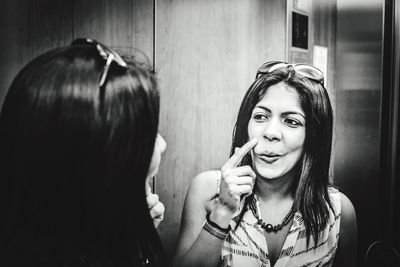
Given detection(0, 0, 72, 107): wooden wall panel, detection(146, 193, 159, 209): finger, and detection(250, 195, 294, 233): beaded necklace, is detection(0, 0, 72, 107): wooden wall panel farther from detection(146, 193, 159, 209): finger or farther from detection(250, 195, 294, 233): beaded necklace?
detection(250, 195, 294, 233): beaded necklace

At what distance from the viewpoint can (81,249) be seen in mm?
856

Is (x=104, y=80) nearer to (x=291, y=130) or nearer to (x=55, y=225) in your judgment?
(x=55, y=225)

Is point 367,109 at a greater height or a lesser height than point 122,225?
greater

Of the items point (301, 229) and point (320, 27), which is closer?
point (301, 229)

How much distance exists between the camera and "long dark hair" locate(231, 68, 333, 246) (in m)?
1.31

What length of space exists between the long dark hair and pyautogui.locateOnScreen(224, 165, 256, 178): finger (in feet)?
0.29

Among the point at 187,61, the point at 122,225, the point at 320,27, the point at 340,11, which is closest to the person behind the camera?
the point at 122,225

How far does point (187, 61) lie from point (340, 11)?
2.65ft

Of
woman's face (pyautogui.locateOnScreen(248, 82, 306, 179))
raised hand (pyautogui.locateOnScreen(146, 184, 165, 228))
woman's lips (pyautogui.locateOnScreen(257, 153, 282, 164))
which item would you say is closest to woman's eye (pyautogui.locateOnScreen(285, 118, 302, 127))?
woman's face (pyautogui.locateOnScreen(248, 82, 306, 179))

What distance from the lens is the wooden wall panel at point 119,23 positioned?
4.09ft

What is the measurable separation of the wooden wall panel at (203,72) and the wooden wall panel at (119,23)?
2.3 inches

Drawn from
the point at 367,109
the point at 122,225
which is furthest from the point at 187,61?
the point at 367,109

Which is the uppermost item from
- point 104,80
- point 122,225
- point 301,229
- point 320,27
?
point 320,27

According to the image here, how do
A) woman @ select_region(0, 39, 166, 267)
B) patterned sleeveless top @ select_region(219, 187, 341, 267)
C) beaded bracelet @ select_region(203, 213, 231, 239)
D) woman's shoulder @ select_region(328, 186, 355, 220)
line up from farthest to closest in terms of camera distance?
woman's shoulder @ select_region(328, 186, 355, 220), patterned sleeveless top @ select_region(219, 187, 341, 267), beaded bracelet @ select_region(203, 213, 231, 239), woman @ select_region(0, 39, 166, 267)
